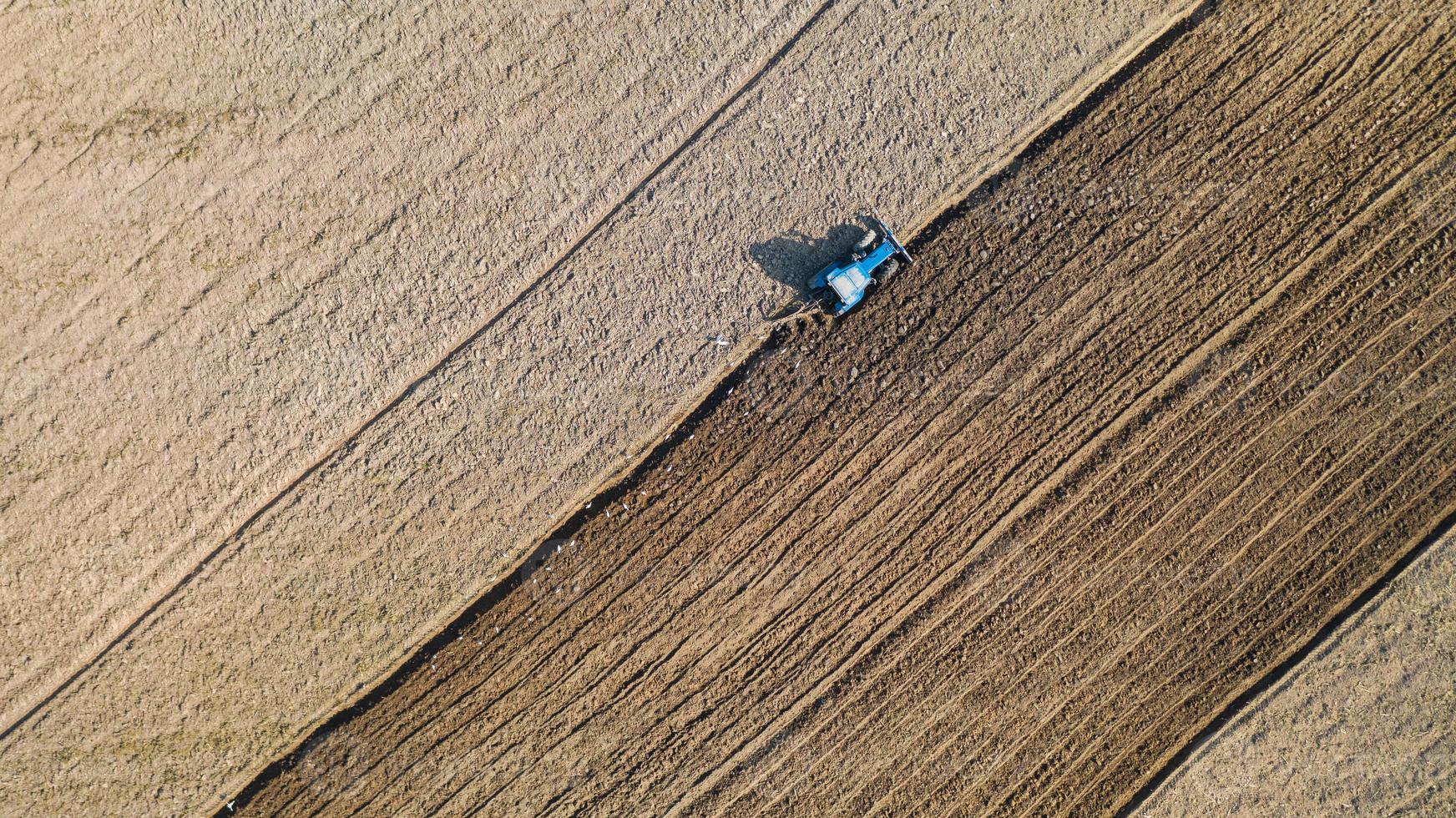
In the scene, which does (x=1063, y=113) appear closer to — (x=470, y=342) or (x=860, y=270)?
(x=860, y=270)

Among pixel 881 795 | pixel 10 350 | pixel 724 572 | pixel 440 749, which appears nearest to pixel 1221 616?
pixel 881 795

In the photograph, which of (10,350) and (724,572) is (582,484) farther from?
(10,350)

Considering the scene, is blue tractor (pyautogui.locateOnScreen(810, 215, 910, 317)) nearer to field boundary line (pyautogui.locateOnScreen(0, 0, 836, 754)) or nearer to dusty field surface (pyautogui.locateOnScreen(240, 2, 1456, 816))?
dusty field surface (pyautogui.locateOnScreen(240, 2, 1456, 816))

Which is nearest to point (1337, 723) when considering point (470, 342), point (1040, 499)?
point (1040, 499)

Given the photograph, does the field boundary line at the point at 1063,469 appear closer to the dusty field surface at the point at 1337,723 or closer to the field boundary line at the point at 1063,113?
the field boundary line at the point at 1063,113

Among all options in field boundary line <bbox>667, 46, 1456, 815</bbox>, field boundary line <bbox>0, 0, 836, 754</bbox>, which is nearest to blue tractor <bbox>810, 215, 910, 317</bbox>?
field boundary line <bbox>0, 0, 836, 754</bbox>

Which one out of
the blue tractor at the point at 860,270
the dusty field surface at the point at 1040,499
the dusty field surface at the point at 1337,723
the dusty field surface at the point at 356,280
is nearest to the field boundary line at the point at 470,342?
the dusty field surface at the point at 356,280
